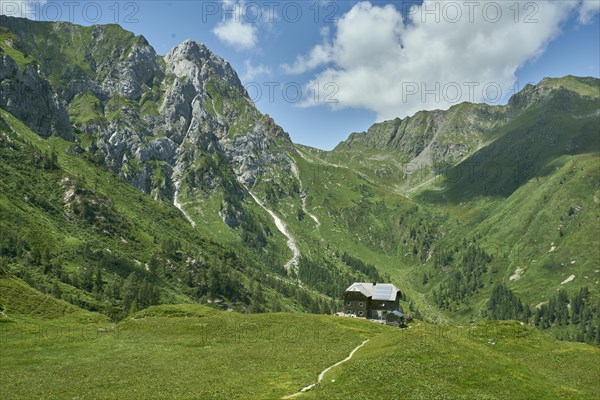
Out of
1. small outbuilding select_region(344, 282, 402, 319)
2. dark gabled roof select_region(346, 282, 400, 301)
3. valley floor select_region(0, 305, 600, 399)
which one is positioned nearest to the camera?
valley floor select_region(0, 305, 600, 399)

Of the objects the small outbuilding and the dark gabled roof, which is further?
the dark gabled roof

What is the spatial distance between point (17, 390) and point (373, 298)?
106 m

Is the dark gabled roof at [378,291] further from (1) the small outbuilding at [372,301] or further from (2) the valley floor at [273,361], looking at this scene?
(2) the valley floor at [273,361]

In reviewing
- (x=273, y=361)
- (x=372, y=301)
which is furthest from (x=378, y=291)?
(x=273, y=361)

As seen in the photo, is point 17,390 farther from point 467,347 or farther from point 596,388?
point 596,388

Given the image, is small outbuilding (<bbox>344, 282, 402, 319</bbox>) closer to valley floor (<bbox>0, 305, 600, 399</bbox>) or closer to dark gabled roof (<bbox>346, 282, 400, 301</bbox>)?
dark gabled roof (<bbox>346, 282, 400, 301</bbox>)

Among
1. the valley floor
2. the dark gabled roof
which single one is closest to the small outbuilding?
the dark gabled roof

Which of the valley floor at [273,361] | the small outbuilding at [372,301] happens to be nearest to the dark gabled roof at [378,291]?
the small outbuilding at [372,301]

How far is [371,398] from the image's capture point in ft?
130

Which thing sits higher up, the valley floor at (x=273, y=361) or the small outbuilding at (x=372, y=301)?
the small outbuilding at (x=372, y=301)

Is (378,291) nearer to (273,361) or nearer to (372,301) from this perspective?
(372,301)

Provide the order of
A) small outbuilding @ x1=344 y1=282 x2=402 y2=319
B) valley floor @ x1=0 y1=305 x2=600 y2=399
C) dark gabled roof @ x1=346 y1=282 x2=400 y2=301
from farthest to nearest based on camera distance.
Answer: dark gabled roof @ x1=346 y1=282 x2=400 y2=301
small outbuilding @ x1=344 y1=282 x2=402 y2=319
valley floor @ x1=0 y1=305 x2=600 y2=399

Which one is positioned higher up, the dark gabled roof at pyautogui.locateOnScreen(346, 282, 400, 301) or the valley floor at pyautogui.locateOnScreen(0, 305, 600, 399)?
the dark gabled roof at pyautogui.locateOnScreen(346, 282, 400, 301)

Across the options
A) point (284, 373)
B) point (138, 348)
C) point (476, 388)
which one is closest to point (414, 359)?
point (476, 388)
